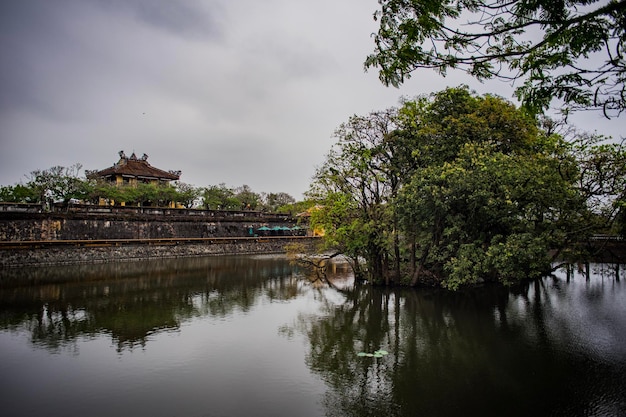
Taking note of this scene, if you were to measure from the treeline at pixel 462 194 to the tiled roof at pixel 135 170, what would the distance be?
31132 millimetres

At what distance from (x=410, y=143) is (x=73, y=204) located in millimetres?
24122

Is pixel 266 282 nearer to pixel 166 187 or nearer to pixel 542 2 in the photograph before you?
pixel 542 2

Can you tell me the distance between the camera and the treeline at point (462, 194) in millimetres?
13641

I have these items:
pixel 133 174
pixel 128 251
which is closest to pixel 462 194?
pixel 128 251

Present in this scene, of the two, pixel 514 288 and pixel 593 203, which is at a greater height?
pixel 593 203

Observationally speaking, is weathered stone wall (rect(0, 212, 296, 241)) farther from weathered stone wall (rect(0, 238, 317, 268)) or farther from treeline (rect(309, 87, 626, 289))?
treeline (rect(309, 87, 626, 289))

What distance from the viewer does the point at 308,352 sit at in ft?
31.1

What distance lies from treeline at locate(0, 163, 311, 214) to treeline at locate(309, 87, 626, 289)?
316cm

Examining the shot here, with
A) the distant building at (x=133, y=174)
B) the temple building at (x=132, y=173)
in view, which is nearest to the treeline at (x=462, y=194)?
the distant building at (x=133, y=174)

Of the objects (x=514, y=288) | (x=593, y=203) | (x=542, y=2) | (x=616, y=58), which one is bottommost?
(x=514, y=288)

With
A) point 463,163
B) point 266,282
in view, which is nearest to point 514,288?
point 463,163

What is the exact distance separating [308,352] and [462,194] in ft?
28.5

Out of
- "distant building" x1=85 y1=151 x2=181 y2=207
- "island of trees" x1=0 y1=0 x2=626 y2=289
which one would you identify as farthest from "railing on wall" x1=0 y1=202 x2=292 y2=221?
"island of trees" x1=0 y1=0 x2=626 y2=289

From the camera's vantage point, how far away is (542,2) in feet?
15.2
